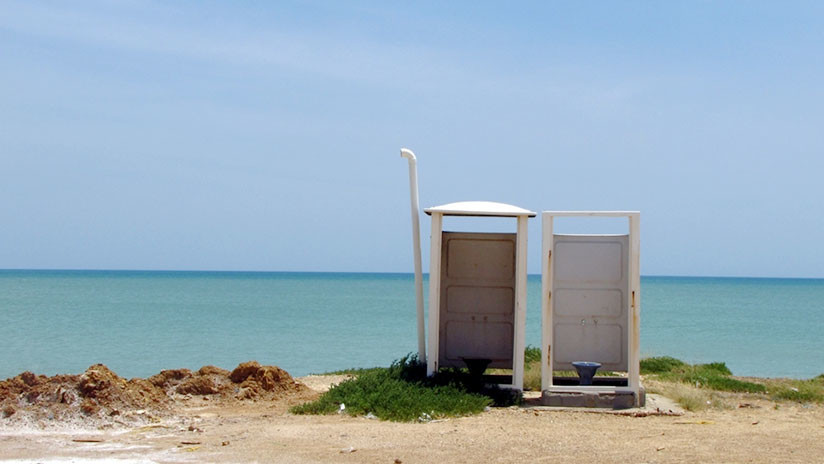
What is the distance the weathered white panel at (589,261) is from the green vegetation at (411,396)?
177cm

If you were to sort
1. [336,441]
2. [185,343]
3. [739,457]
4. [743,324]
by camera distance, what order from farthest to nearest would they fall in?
1. [743,324]
2. [185,343]
3. [336,441]
4. [739,457]

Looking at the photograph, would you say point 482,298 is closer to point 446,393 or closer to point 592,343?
point 592,343

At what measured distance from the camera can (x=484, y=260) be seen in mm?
12812

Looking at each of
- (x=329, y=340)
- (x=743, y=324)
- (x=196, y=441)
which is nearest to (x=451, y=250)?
(x=196, y=441)

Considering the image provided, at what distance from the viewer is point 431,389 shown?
11133 mm

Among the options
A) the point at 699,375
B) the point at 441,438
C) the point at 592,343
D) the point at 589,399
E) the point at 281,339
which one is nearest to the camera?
the point at 441,438

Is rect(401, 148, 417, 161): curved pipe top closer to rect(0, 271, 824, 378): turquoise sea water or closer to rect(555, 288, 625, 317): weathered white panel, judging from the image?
rect(555, 288, 625, 317): weathered white panel

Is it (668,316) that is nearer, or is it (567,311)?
(567,311)

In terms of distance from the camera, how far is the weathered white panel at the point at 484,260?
12789 mm

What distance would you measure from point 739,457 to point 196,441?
4.91 meters

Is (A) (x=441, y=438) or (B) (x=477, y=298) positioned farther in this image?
(B) (x=477, y=298)

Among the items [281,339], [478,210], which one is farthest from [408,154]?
[281,339]

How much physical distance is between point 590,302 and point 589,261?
0.53 m

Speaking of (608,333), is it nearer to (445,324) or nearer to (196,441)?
(445,324)
